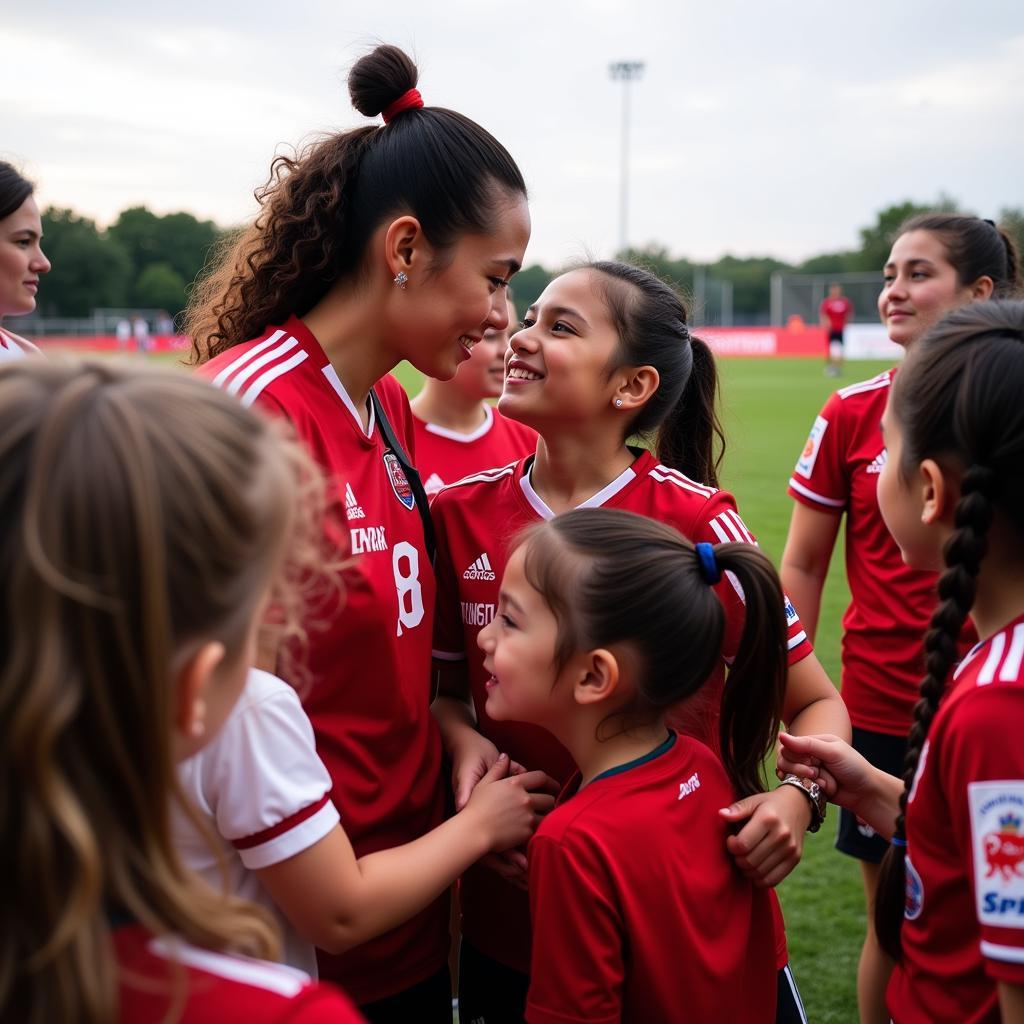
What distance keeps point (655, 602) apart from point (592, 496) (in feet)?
1.86

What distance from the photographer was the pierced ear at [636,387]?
256 cm

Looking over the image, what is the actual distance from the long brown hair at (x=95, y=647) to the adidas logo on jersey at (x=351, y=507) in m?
1.00

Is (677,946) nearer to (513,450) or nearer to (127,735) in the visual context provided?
(127,735)

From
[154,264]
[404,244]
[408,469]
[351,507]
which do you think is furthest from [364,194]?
[154,264]

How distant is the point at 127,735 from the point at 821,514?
3.26 metres

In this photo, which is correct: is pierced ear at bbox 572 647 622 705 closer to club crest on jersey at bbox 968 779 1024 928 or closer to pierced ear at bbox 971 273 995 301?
club crest on jersey at bbox 968 779 1024 928

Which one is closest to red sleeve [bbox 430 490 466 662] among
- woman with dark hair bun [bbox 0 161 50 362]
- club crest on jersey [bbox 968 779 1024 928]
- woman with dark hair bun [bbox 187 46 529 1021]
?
woman with dark hair bun [bbox 187 46 529 1021]

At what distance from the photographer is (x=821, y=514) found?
12.6ft

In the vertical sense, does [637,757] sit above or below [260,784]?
below

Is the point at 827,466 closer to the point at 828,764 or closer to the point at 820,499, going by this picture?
the point at 820,499

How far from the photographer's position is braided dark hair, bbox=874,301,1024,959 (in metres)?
1.58

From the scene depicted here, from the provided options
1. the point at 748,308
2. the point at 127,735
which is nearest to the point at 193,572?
the point at 127,735

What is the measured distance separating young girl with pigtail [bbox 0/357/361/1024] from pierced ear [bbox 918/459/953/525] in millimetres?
1140

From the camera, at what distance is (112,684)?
926mm
